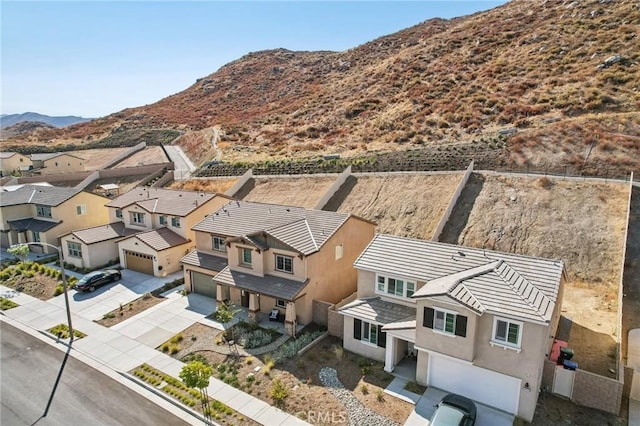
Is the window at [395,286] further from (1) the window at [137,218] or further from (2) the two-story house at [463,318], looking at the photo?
(1) the window at [137,218]

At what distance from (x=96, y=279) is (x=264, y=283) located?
14754 mm

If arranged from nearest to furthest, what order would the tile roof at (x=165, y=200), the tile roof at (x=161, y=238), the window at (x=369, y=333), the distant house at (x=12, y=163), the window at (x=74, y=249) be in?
the window at (x=369, y=333) < the tile roof at (x=161, y=238) < the window at (x=74, y=249) < the tile roof at (x=165, y=200) < the distant house at (x=12, y=163)

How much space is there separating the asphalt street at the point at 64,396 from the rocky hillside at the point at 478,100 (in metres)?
40.2

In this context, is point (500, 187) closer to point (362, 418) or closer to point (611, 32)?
point (362, 418)

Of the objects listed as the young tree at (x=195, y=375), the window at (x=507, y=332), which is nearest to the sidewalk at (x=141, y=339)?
the young tree at (x=195, y=375)

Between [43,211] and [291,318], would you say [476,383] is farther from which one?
[43,211]

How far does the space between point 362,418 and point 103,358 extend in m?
14.5

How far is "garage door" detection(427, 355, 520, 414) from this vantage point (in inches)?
666

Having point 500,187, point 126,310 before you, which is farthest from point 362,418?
point 500,187

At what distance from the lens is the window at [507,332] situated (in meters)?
16.3

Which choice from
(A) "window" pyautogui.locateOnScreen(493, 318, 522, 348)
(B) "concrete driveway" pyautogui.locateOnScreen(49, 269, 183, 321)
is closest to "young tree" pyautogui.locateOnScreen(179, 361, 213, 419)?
(A) "window" pyautogui.locateOnScreen(493, 318, 522, 348)

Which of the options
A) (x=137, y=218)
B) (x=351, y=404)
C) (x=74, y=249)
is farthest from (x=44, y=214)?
(x=351, y=404)

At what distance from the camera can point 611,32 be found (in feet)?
198

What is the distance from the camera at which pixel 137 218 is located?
1474 inches
